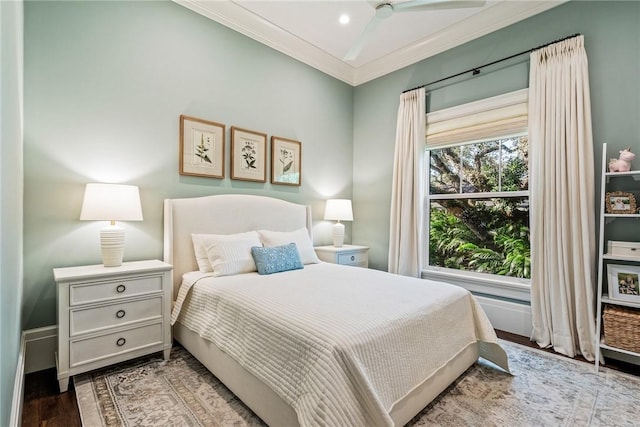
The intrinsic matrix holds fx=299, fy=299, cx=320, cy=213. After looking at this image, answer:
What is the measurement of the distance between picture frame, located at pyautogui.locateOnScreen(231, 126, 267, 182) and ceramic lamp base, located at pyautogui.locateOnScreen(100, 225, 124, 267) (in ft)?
4.13

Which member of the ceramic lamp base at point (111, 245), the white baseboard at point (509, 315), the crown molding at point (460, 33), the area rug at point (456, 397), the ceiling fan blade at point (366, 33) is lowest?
the area rug at point (456, 397)

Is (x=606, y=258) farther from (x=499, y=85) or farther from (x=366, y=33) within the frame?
(x=366, y=33)

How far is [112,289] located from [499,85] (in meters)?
3.84

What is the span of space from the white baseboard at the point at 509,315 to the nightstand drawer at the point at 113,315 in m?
3.08

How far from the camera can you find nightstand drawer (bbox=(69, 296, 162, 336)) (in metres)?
1.92

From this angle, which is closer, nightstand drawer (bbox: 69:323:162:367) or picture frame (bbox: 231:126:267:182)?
nightstand drawer (bbox: 69:323:162:367)

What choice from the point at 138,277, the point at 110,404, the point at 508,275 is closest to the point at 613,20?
the point at 508,275

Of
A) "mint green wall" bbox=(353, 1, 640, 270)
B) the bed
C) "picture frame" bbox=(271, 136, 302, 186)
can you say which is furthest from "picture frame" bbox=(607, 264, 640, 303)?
"picture frame" bbox=(271, 136, 302, 186)

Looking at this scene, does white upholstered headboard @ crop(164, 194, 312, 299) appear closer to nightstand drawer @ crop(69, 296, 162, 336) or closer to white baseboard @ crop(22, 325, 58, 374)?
nightstand drawer @ crop(69, 296, 162, 336)

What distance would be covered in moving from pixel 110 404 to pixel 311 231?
2.42 meters

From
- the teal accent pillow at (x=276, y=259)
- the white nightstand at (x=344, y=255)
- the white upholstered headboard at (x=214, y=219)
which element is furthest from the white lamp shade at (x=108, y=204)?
the white nightstand at (x=344, y=255)

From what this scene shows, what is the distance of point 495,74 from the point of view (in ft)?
10.0

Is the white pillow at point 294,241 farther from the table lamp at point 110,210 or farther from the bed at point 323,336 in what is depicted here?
the table lamp at point 110,210

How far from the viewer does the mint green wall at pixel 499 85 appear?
2361 mm
